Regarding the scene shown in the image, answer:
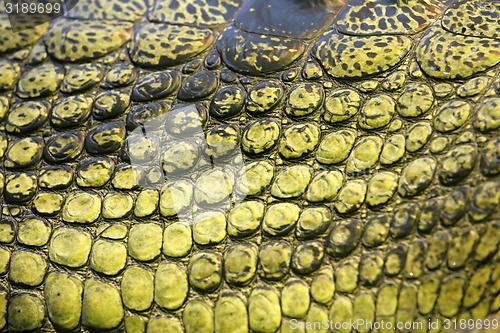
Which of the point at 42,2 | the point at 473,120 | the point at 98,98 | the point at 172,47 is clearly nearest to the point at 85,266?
the point at 98,98

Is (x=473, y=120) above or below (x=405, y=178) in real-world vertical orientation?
above

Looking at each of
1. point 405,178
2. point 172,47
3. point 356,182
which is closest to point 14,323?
point 172,47

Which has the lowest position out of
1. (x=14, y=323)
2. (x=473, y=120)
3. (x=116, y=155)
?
(x=14, y=323)

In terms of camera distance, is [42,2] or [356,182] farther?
[42,2]

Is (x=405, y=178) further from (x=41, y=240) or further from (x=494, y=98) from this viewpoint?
(x=41, y=240)

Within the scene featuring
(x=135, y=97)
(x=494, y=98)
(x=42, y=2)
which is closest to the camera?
(x=494, y=98)

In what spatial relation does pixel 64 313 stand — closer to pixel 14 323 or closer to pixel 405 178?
pixel 14 323

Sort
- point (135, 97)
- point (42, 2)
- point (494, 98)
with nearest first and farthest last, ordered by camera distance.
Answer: point (494, 98), point (135, 97), point (42, 2)
